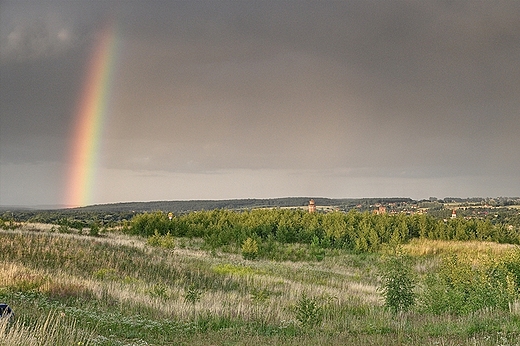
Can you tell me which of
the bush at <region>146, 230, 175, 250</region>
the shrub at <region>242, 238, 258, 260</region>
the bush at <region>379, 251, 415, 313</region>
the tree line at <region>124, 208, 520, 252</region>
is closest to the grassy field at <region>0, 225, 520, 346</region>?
the bush at <region>379, 251, 415, 313</region>

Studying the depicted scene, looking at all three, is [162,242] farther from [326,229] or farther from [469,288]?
[469,288]

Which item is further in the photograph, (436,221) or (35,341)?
(436,221)

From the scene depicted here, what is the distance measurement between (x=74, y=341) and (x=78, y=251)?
2032cm

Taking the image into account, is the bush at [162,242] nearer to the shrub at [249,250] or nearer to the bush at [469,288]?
the shrub at [249,250]

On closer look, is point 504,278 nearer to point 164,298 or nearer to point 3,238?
point 164,298

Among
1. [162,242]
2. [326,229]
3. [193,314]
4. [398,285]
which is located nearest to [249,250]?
[162,242]


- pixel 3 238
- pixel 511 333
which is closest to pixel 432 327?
pixel 511 333

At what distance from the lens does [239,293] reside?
22422 mm

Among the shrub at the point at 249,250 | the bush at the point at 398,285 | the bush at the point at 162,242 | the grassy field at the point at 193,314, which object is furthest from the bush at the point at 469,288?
the bush at the point at 162,242

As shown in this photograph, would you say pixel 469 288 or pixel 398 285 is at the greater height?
pixel 398 285

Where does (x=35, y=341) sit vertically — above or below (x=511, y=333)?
above

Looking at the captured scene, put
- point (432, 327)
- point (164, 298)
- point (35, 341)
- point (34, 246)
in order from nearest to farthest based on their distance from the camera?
point (35, 341), point (432, 327), point (164, 298), point (34, 246)

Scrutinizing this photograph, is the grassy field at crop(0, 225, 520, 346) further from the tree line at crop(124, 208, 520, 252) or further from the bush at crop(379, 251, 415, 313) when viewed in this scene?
the tree line at crop(124, 208, 520, 252)

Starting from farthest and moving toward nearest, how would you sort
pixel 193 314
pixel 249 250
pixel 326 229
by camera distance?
1. pixel 326 229
2. pixel 249 250
3. pixel 193 314
